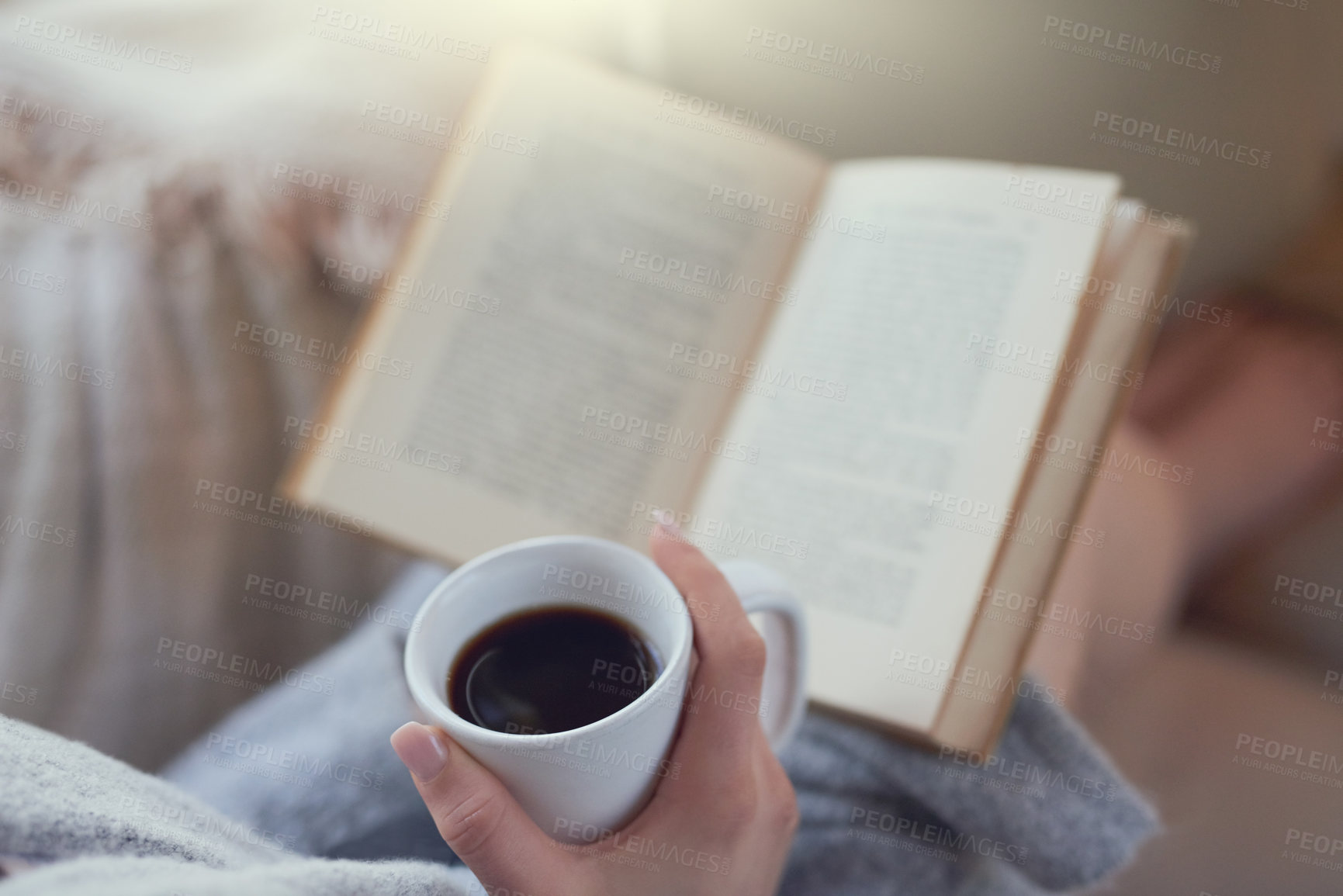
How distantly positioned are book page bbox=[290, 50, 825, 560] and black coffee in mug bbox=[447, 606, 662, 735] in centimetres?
18

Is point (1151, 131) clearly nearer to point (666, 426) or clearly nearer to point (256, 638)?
point (666, 426)

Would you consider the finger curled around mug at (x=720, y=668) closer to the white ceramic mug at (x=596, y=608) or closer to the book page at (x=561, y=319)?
the white ceramic mug at (x=596, y=608)

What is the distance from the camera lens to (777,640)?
48cm

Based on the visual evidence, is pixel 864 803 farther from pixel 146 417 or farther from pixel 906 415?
pixel 146 417

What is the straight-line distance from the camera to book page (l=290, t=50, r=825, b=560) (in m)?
0.62

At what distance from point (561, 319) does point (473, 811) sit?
399mm

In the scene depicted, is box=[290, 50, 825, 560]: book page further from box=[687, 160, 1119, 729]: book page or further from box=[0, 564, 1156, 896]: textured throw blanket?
box=[0, 564, 1156, 896]: textured throw blanket

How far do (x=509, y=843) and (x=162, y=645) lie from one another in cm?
52

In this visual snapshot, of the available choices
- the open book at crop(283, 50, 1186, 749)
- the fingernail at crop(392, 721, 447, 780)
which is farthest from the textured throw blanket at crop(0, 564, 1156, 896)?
the fingernail at crop(392, 721, 447, 780)

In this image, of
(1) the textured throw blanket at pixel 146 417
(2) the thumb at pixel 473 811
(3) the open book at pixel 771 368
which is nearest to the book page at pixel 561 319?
(3) the open book at pixel 771 368

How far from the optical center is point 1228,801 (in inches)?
28.6

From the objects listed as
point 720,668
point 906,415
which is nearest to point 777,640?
point 720,668

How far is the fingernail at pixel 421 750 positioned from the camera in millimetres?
338

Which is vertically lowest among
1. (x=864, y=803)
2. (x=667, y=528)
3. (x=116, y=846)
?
(x=864, y=803)
